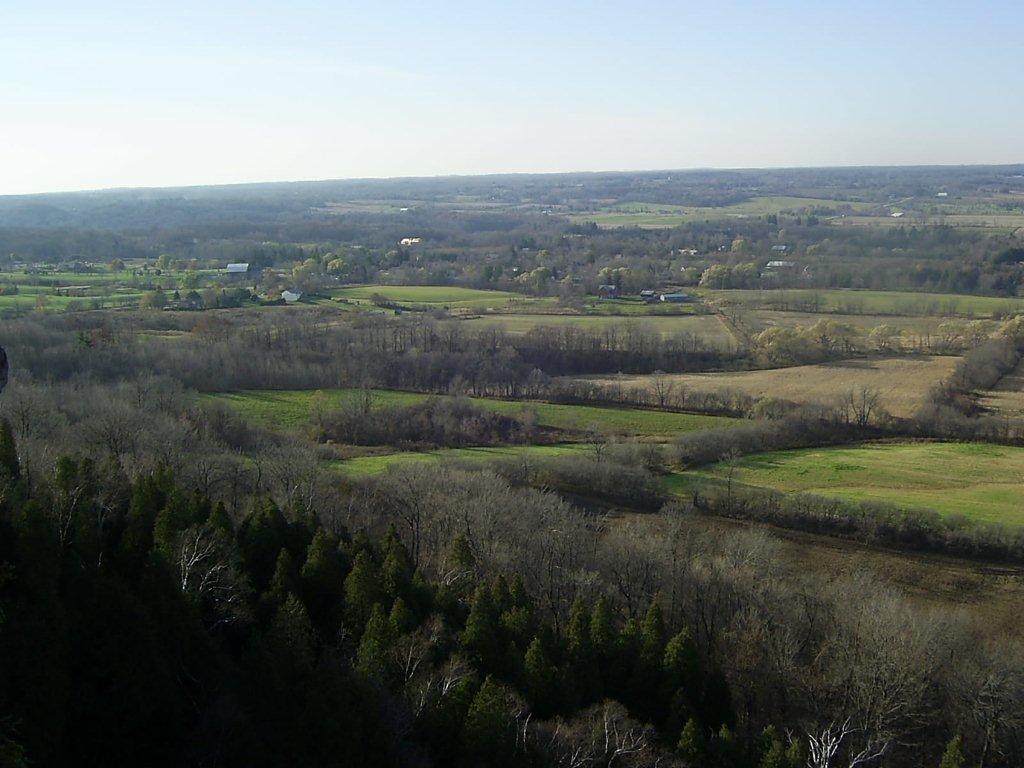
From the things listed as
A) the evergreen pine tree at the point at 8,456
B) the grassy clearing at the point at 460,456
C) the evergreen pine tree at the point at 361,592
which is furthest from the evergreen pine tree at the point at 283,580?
the grassy clearing at the point at 460,456

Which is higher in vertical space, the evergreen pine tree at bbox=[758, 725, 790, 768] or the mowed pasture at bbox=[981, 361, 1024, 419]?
the evergreen pine tree at bbox=[758, 725, 790, 768]

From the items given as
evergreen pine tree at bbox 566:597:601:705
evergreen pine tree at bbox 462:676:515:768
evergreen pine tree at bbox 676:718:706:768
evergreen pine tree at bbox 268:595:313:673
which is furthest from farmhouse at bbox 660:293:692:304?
evergreen pine tree at bbox 462:676:515:768

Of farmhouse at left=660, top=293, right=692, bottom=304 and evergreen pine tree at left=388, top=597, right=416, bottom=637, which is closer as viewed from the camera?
evergreen pine tree at left=388, top=597, right=416, bottom=637

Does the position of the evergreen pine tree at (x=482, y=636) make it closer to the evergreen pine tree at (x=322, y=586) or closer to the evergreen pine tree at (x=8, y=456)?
the evergreen pine tree at (x=322, y=586)

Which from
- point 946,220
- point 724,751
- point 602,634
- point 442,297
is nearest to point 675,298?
point 442,297

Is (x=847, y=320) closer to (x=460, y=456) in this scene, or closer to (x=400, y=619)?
(x=460, y=456)

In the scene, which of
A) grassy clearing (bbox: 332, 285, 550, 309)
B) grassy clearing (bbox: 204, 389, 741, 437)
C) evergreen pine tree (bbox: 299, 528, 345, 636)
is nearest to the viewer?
evergreen pine tree (bbox: 299, 528, 345, 636)

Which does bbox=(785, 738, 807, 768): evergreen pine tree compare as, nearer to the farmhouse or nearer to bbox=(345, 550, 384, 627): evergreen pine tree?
bbox=(345, 550, 384, 627): evergreen pine tree

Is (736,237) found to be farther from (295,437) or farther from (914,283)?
(295,437)
